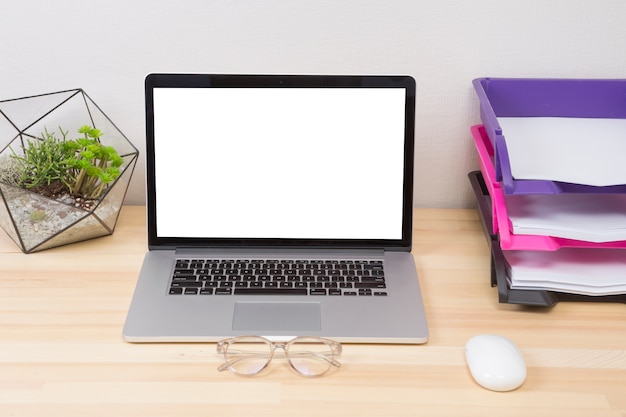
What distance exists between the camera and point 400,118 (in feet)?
3.51

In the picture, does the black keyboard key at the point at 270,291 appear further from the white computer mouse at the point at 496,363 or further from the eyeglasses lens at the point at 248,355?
the white computer mouse at the point at 496,363

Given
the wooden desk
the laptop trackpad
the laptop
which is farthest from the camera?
the laptop

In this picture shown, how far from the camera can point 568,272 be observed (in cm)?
98

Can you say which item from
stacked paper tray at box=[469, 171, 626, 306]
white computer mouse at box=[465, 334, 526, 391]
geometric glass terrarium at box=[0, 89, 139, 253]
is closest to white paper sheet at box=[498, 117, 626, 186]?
stacked paper tray at box=[469, 171, 626, 306]

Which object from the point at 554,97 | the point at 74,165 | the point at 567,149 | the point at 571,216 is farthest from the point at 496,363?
the point at 74,165

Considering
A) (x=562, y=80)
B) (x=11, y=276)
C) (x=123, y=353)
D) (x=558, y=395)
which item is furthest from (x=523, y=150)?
(x=11, y=276)

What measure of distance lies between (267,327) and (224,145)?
30 centimetres

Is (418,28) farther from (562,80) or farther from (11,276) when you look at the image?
(11,276)

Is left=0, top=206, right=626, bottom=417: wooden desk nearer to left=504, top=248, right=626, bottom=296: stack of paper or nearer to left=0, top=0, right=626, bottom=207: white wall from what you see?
left=504, top=248, right=626, bottom=296: stack of paper

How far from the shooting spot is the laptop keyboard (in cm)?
99

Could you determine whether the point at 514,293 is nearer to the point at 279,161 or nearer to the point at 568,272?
the point at 568,272

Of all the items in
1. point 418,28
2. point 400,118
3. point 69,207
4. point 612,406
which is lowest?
point 612,406

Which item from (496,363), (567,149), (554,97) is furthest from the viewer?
(554,97)

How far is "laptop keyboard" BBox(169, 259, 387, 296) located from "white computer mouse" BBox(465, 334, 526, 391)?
178 mm
